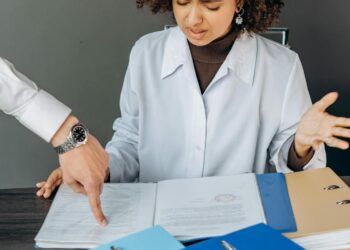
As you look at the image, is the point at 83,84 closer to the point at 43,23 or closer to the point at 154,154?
the point at 43,23

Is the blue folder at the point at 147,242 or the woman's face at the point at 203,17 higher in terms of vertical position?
the woman's face at the point at 203,17

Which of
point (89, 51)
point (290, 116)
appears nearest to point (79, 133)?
point (290, 116)

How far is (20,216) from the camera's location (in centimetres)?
111

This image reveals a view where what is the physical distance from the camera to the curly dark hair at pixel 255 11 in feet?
4.94

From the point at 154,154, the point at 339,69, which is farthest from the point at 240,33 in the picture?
the point at 339,69

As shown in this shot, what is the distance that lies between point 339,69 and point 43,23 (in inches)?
53.1

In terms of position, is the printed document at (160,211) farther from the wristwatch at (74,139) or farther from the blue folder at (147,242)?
the wristwatch at (74,139)

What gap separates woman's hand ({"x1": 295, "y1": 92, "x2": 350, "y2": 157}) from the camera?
1162mm

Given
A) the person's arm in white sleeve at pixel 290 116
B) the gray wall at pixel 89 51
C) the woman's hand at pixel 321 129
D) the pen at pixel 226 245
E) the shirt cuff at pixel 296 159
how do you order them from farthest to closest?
the gray wall at pixel 89 51, the person's arm in white sleeve at pixel 290 116, the shirt cuff at pixel 296 159, the woman's hand at pixel 321 129, the pen at pixel 226 245

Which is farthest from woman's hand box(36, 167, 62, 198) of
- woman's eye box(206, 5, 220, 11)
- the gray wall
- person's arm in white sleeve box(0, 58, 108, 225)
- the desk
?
the gray wall

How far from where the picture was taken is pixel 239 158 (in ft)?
4.85

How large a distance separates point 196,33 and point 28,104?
52 cm

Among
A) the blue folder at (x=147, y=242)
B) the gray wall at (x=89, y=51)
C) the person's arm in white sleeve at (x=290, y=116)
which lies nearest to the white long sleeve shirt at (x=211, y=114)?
the person's arm in white sleeve at (x=290, y=116)

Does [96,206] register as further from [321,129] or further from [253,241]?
[321,129]
